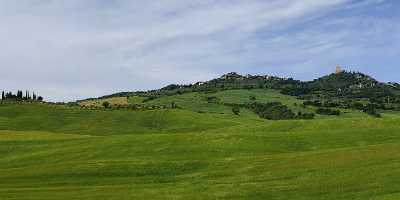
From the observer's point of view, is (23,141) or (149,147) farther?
(23,141)

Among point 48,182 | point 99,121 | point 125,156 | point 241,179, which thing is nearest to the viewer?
point 241,179

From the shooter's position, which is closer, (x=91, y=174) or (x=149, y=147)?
(x=91, y=174)

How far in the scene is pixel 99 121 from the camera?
178375 millimetres

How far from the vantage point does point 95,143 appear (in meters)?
90.0

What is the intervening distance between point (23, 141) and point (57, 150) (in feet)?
81.6

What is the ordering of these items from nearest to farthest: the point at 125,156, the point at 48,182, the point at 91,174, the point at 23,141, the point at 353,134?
the point at 48,182 → the point at 91,174 → the point at 125,156 → the point at 353,134 → the point at 23,141

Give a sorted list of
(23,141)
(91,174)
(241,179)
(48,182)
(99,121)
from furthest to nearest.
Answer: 1. (99,121)
2. (23,141)
3. (91,174)
4. (48,182)
5. (241,179)

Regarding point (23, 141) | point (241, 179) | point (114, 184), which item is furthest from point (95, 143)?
point (241, 179)

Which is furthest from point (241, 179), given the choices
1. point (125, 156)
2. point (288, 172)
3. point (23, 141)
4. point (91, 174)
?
point (23, 141)

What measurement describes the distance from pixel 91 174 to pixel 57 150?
29236mm

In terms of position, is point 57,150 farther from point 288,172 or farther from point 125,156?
point 288,172

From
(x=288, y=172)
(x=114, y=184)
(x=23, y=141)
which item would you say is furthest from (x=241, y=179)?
(x=23, y=141)

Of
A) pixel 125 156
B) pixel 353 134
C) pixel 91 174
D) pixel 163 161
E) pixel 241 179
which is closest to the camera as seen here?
pixel 241 179

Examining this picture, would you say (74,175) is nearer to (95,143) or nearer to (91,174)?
(91,174)
